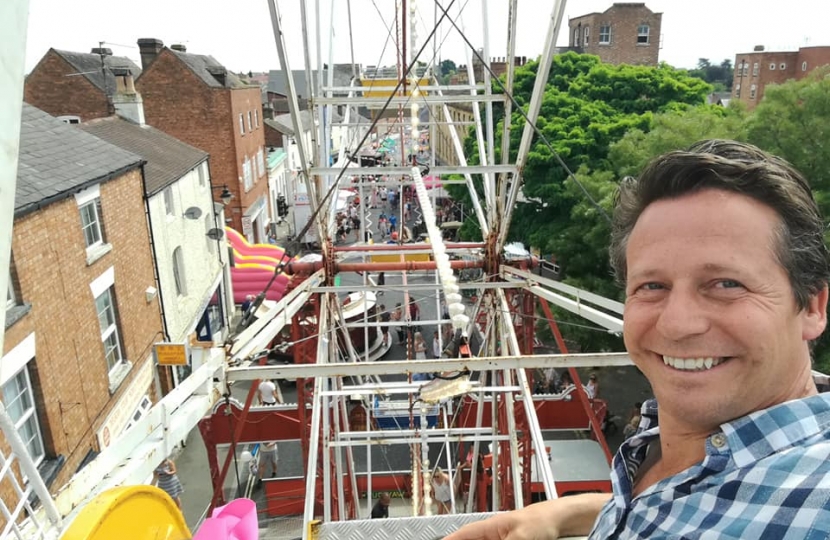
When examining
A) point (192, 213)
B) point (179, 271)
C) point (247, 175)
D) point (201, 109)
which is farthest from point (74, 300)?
point (247, 175)

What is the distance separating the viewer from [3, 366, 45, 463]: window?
6898 millimetres

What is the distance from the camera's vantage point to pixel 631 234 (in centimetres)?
140

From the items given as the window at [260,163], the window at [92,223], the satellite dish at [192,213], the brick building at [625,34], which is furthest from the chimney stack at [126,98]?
the brick building at [625,34]

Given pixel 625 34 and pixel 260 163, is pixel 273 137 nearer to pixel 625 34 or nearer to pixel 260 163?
pixel 260 163

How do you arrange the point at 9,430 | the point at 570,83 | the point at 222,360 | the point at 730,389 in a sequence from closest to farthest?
A: 1. the point at 730,389
2. the point at 9,430
3. the point at 222,360
4. the point at 570,83

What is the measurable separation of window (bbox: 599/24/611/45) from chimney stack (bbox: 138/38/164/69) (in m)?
28.8

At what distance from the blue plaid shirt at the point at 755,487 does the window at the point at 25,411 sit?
7.67m

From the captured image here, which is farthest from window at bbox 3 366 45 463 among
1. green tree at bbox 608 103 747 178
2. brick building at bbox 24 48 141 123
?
brick building at bbox 24 48 141 123

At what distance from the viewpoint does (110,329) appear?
32.4 ft

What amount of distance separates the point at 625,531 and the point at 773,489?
13.5 inches

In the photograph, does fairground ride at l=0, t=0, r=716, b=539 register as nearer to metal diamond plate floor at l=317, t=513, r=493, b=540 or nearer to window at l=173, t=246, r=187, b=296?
metal diamond plate floor at l=317, t=513, r=493, b=540

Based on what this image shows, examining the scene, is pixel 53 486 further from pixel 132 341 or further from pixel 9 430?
pixel 9 430

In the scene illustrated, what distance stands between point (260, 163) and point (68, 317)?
66.9 ft

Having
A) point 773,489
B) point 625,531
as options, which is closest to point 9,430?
point 625,531
